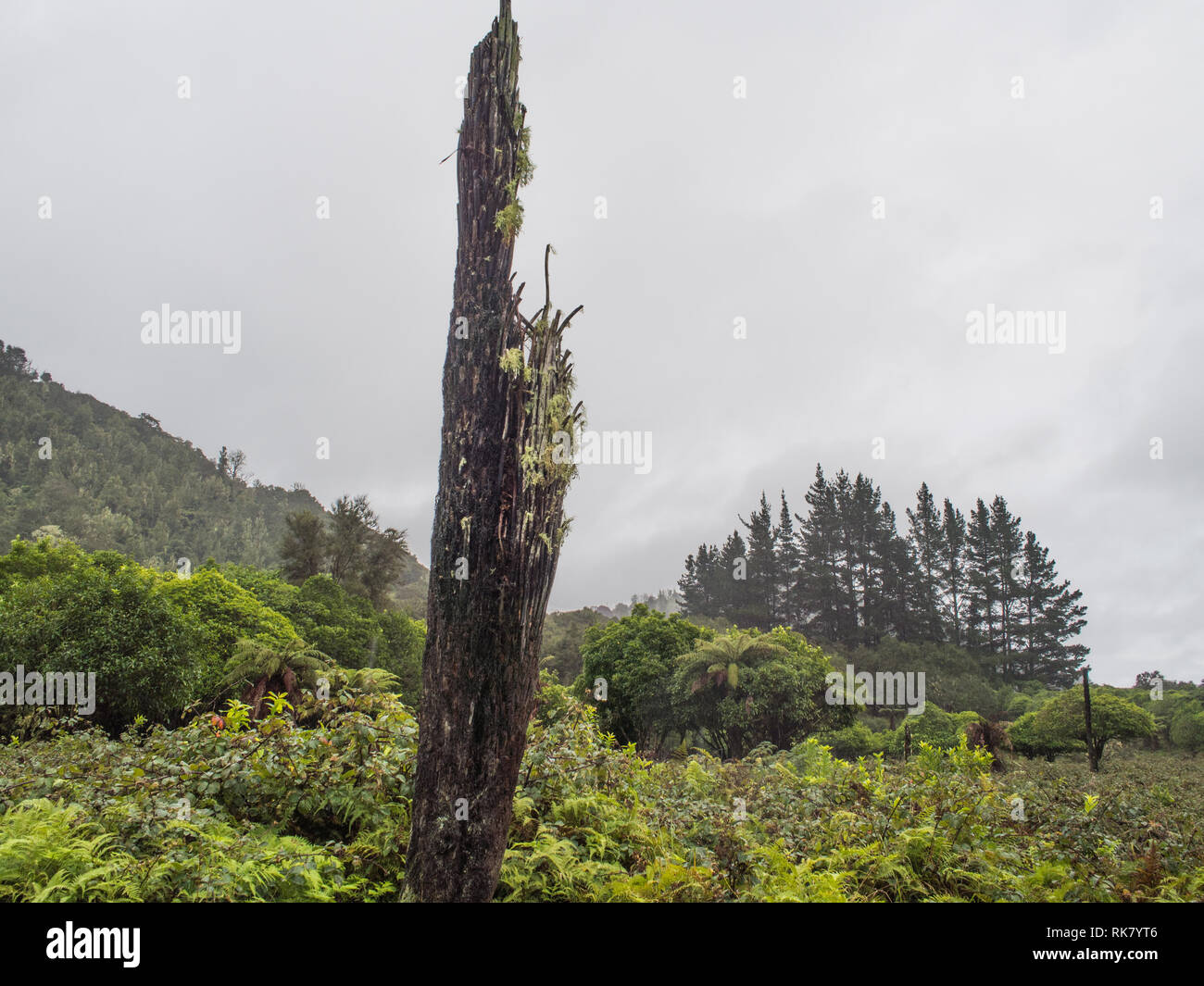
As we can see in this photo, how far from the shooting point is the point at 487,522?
3.37 meters

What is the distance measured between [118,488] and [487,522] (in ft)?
241

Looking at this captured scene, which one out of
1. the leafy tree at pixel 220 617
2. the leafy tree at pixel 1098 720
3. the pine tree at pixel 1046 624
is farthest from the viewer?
the pine tree at pixel 1046 624

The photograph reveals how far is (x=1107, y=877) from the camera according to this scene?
407 cm

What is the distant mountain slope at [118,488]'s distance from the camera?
49.9 metres

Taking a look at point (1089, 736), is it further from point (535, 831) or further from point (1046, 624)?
point (1046, 624)

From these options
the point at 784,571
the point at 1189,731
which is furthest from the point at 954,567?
the point at 1189,731

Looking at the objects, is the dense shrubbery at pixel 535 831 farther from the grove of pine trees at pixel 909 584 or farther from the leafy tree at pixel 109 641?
the grove of pine trees at pixel 909 584

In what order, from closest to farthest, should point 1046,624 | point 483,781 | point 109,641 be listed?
point 483,781, point 109,641, point 1046,624

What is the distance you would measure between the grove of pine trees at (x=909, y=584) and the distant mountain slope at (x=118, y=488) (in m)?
32.2

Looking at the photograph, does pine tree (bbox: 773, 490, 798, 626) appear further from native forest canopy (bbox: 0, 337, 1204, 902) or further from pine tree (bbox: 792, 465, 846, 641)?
native forest canopy (bbox: 0, 337, 1204, 902)

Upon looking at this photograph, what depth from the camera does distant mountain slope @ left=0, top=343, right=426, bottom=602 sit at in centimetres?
4994

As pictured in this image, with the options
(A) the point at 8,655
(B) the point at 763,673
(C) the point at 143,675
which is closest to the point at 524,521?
(C) the point at 143,675

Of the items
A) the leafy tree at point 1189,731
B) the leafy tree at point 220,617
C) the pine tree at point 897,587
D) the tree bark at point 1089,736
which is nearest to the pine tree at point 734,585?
the pine tree at point 897,587
